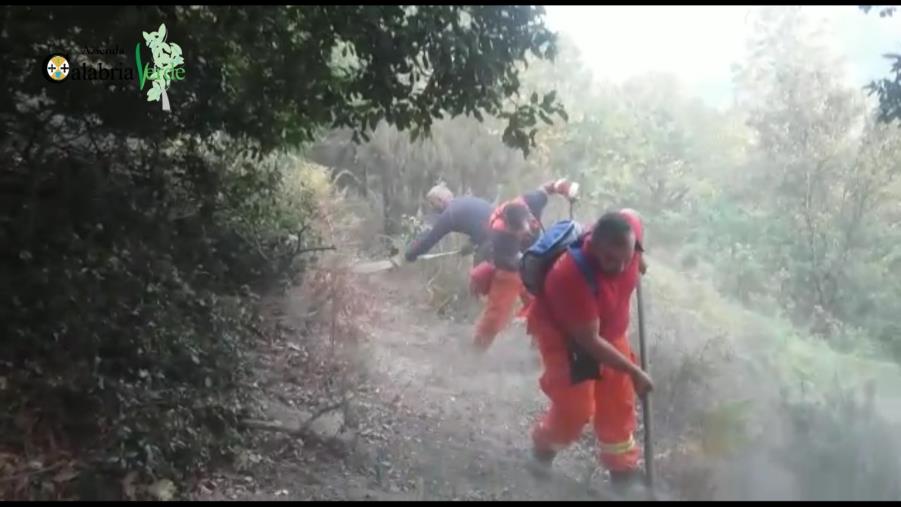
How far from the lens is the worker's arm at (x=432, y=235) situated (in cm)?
651

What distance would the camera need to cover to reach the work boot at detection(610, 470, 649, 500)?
338 centimetres

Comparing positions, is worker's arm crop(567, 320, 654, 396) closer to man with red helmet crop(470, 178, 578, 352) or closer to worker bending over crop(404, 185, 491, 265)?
man with red helmet crop(470, 178, 578, 352)

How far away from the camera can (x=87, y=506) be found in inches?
114

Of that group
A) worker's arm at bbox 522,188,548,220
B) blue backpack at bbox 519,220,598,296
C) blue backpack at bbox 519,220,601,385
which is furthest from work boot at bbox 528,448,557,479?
worker's arm at bbox 522,188,548,220

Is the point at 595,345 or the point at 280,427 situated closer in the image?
the point at 595,345

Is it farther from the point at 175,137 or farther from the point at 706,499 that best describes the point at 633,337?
the point at 175,137

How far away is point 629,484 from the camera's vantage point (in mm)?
3621

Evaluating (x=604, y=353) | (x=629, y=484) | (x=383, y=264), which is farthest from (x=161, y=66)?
(x=383, y=264)

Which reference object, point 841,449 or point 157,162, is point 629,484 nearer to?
point 841,449

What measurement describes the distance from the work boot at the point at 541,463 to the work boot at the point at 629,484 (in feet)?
0.98

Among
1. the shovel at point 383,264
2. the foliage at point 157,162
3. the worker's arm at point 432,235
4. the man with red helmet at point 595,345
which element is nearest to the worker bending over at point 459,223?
the worker's arm at point 432,235

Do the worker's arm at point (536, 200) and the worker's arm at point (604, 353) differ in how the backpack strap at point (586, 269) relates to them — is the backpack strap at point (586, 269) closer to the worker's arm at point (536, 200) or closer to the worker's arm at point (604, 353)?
the worker's arm at point (604, 353)

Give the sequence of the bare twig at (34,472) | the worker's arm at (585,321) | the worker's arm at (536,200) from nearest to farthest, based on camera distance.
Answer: the bare twig at (34,472)
the worker's arm at (585,321)
the worker's arm at (536,200)

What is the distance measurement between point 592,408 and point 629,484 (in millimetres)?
455
